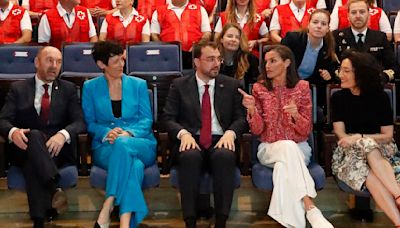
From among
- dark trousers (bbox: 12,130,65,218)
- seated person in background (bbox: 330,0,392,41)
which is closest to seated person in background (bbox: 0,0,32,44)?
dark trousers (bbox: 12,130,65,218)

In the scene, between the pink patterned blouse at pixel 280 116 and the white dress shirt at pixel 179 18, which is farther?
the white dress shirt at pixel 179 18

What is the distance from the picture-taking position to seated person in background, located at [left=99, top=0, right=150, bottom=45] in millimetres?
4395

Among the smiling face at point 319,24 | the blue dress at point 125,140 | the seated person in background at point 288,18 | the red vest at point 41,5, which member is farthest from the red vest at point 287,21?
the red vest at point 41,5

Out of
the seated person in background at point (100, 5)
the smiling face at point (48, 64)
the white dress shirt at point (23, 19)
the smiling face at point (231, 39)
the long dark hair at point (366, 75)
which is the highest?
the seated person in background at point (100, 5)

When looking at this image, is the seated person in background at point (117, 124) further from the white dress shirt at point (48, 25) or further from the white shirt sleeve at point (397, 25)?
the white shirt sleeve at point (397, 25)

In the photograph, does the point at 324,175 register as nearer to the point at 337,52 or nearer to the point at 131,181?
the point at 131,181

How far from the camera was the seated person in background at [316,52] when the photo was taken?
141 inches

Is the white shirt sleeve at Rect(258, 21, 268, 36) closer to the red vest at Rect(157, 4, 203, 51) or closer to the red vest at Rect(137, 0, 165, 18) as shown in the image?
the red vest at Rect(157, 4, 203, 51)

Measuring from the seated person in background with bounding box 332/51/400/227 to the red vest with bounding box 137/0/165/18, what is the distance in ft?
6.55

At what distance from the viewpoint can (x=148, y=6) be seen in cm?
479

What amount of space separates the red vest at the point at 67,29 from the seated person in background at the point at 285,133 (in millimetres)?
1696

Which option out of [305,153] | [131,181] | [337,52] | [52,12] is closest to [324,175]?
[305,153]

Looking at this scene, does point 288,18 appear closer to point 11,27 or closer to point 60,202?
point 11,27

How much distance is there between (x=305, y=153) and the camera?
9.75 ft
